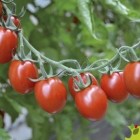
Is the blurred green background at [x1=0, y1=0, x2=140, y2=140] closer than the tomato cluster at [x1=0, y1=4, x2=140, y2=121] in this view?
No

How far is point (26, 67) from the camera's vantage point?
623 millimetres

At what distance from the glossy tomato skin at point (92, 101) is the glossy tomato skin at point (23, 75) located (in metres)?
0.06

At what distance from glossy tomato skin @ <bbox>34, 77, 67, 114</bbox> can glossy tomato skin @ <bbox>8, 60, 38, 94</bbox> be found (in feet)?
0.04

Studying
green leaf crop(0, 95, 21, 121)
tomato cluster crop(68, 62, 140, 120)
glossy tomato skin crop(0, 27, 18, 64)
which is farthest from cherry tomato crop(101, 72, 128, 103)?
green leaf crop(0, 95, 21, 121)

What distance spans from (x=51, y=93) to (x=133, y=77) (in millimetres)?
116

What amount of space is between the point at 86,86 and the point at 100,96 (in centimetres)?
2

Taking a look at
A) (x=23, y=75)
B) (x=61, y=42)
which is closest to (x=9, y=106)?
(x=61, y=42)

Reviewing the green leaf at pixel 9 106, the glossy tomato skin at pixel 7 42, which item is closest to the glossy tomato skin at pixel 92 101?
the glossy tomato skin at pixel 7 42

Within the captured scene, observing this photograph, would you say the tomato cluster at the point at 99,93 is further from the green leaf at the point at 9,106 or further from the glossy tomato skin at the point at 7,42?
the green leaf at the point at 9,106

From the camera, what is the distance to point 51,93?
620 mm

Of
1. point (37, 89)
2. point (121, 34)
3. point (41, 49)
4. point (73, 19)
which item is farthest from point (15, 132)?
point (37, 89)

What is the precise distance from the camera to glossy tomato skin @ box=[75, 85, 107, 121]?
1.97ft

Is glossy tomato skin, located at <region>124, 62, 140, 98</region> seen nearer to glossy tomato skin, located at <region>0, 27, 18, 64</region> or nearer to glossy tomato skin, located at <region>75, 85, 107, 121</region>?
glossy tomato skin, located at <region>75, 85, 107, 121</region>

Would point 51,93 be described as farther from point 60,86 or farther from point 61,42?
point 61,42
